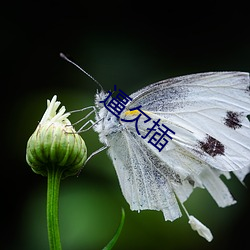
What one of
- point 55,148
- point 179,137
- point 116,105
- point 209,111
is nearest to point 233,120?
point 209,111

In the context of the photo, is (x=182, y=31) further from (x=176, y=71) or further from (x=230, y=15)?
(x=176, y=71)

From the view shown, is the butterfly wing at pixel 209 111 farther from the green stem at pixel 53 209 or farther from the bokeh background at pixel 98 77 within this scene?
the bokeh background at pixel 98 77

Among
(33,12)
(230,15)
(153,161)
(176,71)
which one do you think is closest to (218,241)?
(176,71)

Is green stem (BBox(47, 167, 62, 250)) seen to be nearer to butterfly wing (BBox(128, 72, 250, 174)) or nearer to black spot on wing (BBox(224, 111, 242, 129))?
butterfly wing (BBox(128, 72, 250, 174))

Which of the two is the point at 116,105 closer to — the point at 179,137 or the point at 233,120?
the point at 179,137

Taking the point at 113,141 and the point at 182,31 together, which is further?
the point at 182,31

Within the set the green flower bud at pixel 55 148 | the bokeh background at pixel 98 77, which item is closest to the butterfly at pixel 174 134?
the green flower bud at pixel 55 148
